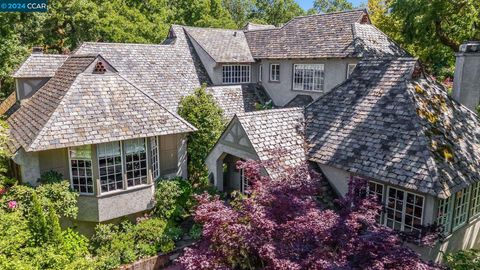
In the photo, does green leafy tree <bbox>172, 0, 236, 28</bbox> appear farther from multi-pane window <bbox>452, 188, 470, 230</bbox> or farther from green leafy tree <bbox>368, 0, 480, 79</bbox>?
multi-pane window <bbox>452, 188, 470, 230</bbox>

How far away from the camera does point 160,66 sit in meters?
25.3

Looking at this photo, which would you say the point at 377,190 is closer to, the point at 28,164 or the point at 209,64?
the point at 28,164

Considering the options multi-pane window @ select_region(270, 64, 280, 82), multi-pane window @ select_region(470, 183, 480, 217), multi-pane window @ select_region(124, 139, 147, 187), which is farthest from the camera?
multi-pane window @ select_region(270, 64, 280, 82)

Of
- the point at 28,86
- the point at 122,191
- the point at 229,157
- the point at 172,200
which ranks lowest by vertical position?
the point at 172,200

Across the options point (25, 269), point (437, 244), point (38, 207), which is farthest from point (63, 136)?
point (437, 244)

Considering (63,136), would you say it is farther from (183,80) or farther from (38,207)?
(183,80)

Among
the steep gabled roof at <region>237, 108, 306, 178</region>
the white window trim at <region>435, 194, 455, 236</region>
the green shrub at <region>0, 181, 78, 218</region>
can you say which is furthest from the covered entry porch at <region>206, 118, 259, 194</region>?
the white window trim at <region>435, 194, 455, 236</region>

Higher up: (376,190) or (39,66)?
(39,66)

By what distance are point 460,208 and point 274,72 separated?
684 inches

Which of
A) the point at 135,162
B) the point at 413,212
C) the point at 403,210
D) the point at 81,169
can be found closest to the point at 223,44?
the point at 135,162

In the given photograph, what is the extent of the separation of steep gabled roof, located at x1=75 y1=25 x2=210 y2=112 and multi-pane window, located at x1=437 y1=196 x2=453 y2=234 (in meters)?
16.1

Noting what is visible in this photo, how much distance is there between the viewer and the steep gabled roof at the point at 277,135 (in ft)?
49.9

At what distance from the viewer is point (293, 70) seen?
26375 mm

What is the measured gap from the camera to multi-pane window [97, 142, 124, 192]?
1596 centimetres
